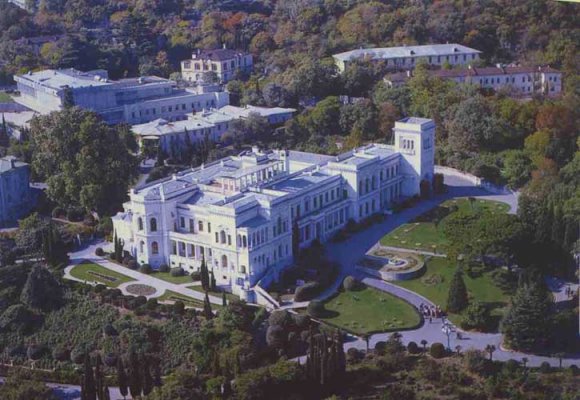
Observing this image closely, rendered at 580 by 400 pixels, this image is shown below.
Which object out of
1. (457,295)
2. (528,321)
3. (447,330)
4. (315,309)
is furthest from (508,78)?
(528,321)

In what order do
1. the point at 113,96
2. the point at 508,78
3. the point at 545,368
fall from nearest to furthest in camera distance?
the point at 545,368 → the point at 113,96 → the point at 508,78

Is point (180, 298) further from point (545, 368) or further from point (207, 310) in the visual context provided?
point (545, 368)

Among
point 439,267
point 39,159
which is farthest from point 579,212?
point 39,159

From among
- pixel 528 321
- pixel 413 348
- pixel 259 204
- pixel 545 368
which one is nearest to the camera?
pixel 545 368

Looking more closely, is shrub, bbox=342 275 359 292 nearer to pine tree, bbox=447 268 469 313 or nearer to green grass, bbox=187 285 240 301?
pine tree, bbox=447 268 469 313

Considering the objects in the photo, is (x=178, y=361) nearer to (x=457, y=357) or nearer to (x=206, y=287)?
(x=206, y=287)

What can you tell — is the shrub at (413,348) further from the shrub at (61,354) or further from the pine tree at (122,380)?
the shrub at (61,354)
